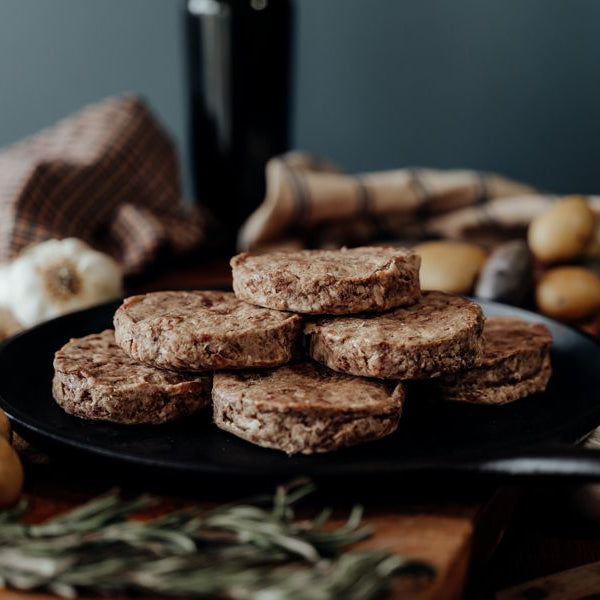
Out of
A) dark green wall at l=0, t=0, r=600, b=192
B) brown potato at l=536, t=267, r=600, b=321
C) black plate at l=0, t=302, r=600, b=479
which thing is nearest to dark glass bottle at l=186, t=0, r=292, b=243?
dark green wall at l=0, t=0, r=600, b=192

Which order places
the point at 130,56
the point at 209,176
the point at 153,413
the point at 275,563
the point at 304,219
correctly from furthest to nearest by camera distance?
the point at 130,56
the point at 209,176
the point at 304,219
the point at 153,413
the point at 275,563

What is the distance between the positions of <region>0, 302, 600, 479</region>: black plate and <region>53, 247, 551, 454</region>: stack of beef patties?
0.03 meters

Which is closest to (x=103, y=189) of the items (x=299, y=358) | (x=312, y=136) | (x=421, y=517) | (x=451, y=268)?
(x=312, y=136)

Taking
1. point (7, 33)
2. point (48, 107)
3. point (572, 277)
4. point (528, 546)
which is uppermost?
point (7, 33)

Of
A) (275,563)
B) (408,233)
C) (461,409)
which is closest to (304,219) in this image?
(408,233)

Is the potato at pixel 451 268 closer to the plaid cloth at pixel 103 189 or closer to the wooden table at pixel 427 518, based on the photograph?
the plaid cloth at pixel 103 189

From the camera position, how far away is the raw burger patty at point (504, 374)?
1810mm

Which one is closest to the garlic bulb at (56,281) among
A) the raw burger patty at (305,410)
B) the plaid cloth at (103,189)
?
the plaid cloth at (103,189)

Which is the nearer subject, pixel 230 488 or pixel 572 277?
pixel 230 488

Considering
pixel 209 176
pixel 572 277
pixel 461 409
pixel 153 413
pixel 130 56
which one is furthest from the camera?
pixel 130 56

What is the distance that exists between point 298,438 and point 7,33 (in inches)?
154

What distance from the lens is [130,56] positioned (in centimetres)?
464

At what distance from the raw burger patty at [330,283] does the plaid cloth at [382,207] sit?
4.93 feet

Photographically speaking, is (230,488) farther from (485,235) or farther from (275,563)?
(485,235)
